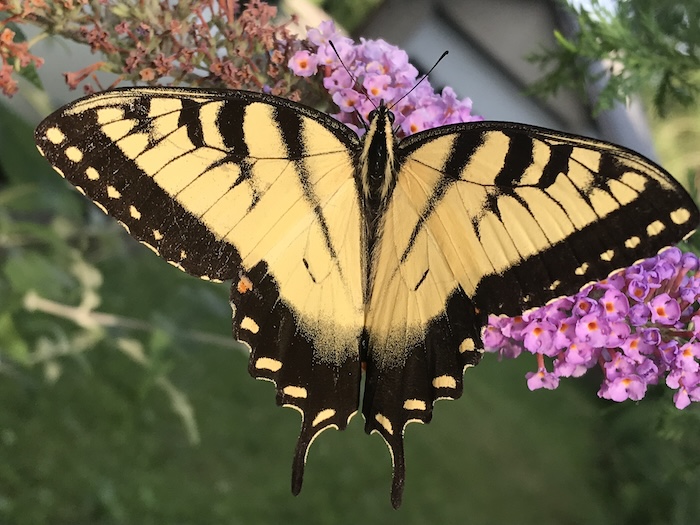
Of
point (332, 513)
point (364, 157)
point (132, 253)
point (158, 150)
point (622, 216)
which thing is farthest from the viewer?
point (132, 253)

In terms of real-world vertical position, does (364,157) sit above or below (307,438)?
above

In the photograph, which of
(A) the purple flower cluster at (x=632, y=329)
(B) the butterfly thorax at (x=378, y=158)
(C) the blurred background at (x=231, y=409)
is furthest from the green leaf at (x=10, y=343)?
(A) the purple flower cluster at (x=632, y=329)

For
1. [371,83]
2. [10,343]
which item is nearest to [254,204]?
[371,83]

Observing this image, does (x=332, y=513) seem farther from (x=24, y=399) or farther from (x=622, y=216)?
(x=622, y=216)

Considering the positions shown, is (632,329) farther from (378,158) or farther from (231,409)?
(231,409)

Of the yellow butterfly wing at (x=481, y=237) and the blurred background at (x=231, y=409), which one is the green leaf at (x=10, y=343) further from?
the yellow butterfly wing at (x=481, y=237)

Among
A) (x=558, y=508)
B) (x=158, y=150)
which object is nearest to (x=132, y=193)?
(x=158, y=150)

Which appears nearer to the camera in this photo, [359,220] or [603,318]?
[603,318]
